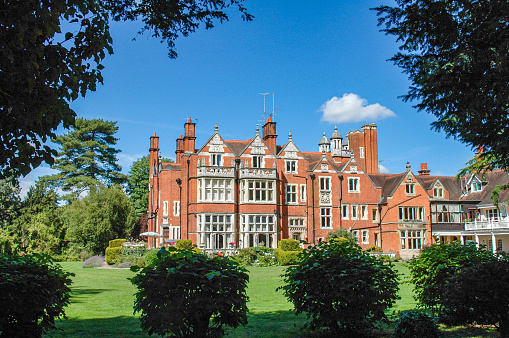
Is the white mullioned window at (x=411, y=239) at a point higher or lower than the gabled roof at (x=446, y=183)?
lower

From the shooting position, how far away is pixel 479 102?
8.09m

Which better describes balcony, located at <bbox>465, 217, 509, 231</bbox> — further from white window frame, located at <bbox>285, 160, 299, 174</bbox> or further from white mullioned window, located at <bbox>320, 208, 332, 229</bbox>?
white window frame, located at <bbox>285, 160, 299, 174</bbox>

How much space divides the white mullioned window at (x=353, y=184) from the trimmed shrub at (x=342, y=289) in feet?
115

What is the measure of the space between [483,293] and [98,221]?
129 ft

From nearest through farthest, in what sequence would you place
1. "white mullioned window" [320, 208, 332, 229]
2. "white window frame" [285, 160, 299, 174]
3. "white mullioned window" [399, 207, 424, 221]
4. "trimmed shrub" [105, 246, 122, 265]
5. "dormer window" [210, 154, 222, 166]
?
1. "trimmed shrub" [105, 246, 122, 265]
2. "dormer window" [210, 154, 222, 166]
3. "white window frame" [285, 160, 299, 174]
4. "white mullioned window" [320, 208, 332, 229]
5. "white mullioned window" [399, 207, 424, 221]

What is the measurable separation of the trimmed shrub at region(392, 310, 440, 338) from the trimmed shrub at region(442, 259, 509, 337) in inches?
36.2

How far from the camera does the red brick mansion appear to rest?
37875 millimetres

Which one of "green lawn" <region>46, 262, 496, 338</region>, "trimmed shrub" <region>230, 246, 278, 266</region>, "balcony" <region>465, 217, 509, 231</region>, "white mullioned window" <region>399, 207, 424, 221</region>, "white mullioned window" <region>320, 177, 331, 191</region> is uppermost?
"white mullioned window" <region>320, 177, 331, 191</region>

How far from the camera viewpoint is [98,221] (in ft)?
139

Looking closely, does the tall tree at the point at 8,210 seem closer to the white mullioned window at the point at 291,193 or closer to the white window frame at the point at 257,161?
the white window frame at the point at 257,161

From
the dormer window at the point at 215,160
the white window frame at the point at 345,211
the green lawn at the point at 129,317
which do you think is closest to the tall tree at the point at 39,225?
the dormer window at the point at 215,160

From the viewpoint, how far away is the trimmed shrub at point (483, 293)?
309 inches

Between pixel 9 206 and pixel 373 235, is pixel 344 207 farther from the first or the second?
pixel 9 206

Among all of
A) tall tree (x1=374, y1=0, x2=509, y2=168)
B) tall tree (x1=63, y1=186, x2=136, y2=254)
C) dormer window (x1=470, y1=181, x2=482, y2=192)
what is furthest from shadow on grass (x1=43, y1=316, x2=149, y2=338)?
dormer window (x1=470, y1=181, x2=482, y2=192)
